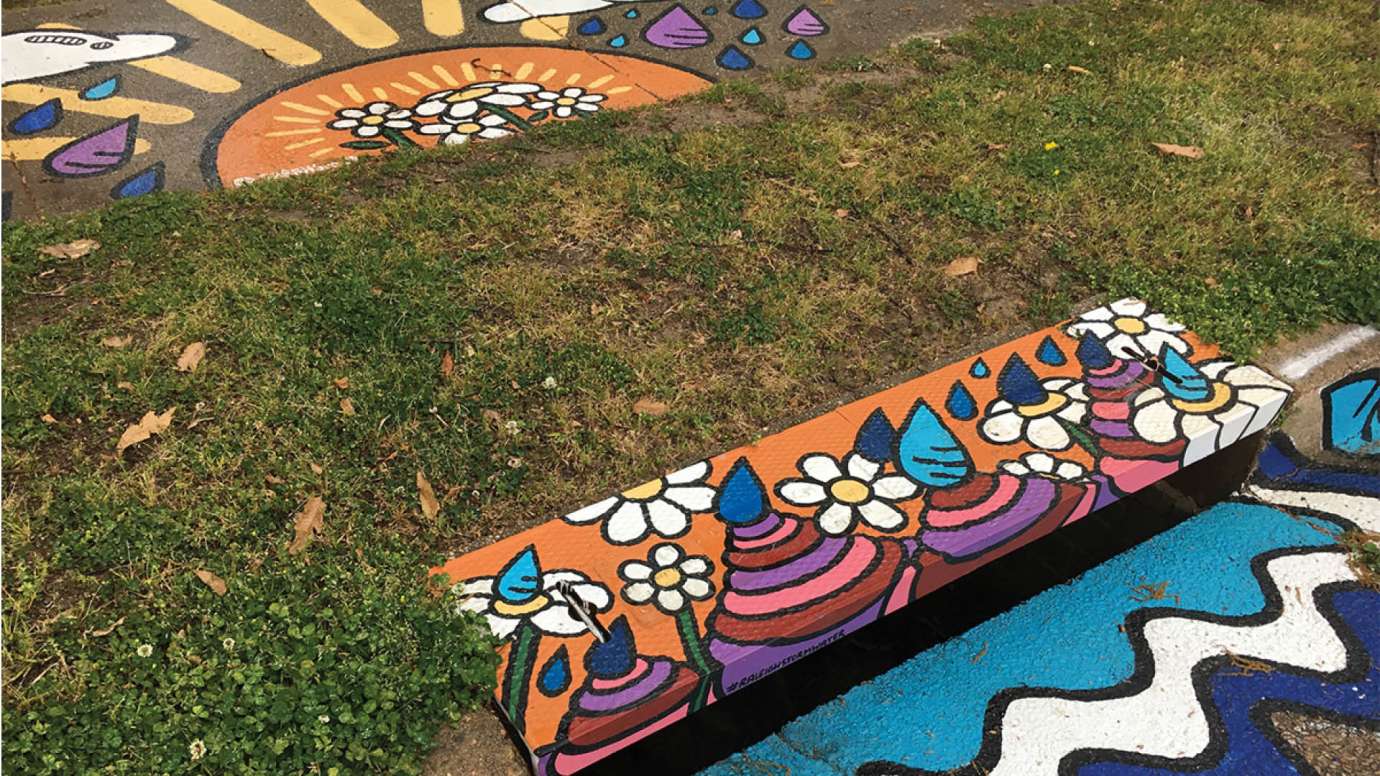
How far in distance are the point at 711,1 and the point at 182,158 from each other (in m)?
3.41

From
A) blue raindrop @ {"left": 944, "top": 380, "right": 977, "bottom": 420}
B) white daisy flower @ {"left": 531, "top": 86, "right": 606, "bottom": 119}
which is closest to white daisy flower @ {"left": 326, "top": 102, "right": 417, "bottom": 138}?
white daisy flower @ {"left": 531, "top": 86, "right": 606, "bottom": 119}

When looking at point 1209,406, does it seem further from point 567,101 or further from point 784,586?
point 567,101

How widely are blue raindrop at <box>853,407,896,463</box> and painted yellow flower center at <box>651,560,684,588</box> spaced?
2.45 feet

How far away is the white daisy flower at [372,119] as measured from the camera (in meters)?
4.76

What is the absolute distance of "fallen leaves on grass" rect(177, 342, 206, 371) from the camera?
3.10m

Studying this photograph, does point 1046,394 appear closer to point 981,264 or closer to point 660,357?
point 981,264

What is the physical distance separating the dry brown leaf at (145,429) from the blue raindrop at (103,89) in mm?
2927

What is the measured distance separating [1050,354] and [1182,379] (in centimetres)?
43

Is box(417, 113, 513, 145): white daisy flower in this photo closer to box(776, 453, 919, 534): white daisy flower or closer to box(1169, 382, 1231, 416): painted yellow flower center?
box(776, 453, 919, 534): white daisy flower

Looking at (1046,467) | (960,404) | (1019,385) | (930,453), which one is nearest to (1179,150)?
(1019,385)

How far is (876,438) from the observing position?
9.83 ft

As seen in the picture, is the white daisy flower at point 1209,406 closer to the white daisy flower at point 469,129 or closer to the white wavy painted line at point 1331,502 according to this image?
the white wavy painted line at point 1331,502

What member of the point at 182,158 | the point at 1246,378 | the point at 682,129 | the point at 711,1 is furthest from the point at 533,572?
the point at 711,1

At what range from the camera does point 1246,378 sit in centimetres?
328
